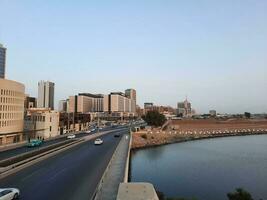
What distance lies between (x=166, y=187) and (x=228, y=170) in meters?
18.8

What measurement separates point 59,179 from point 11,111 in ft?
161

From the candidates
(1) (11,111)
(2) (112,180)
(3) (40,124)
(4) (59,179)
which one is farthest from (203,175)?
(3) (40,124)

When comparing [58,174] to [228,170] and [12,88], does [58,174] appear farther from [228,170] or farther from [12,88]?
[12,88]

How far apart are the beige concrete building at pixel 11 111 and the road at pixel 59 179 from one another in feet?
102

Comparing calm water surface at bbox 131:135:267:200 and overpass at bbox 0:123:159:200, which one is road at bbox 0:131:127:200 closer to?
Result: overpass at bbox 0:123:159:200

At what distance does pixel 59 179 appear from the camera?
3194 cm

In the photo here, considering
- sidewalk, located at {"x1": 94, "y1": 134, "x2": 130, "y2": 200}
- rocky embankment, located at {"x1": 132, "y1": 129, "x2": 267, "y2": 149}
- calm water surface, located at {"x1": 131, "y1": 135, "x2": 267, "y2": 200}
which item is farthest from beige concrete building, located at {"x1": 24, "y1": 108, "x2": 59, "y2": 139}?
sidewalk, located at {"x1": 94, "y1": 134, "x2": 130, "y2": 200}

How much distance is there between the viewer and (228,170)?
5750 cm

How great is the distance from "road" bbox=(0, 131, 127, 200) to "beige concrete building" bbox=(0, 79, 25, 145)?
102 feet

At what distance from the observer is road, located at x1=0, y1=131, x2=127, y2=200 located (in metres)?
25.8

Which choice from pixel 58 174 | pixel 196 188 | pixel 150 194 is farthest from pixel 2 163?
pixel 150 194

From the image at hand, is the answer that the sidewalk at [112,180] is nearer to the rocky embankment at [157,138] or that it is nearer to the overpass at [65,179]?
the overpass at [65,179]

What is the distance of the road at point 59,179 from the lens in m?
25.8

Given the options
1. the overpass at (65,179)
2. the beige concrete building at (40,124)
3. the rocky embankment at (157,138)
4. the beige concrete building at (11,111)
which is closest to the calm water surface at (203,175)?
the overpass at (65,179)
